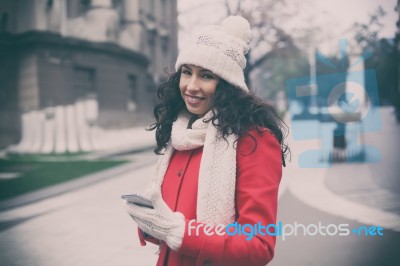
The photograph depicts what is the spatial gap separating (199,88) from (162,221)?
0.58m

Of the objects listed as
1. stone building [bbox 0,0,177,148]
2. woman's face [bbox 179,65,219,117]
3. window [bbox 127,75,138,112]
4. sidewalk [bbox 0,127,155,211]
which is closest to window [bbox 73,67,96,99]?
stone building [bbox 0,0,177,148]

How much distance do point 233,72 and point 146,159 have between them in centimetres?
1034

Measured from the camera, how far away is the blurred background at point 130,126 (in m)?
4.48

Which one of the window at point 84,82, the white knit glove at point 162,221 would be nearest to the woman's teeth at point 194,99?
the white knit glove at point 162,221

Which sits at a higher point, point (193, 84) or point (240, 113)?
point (193, 84)

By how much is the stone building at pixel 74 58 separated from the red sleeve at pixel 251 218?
8558 mm

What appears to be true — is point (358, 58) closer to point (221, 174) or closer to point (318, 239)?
point (318, 239)

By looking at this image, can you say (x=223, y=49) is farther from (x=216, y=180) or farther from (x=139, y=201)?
(x=139, y=201)

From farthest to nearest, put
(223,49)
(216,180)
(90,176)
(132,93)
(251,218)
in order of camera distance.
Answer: (132,93), (90,176), (223,49), (216,180), (251,218)

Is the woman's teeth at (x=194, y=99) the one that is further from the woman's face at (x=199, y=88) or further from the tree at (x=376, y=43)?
the tree at (x=376, y=43)

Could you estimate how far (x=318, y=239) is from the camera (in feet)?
14.6

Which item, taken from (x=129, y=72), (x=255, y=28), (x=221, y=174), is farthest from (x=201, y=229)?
(x=129, y=72)

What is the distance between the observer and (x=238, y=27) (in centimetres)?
170

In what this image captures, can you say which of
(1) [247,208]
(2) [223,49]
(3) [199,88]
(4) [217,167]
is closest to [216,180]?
(4) [217,167]
